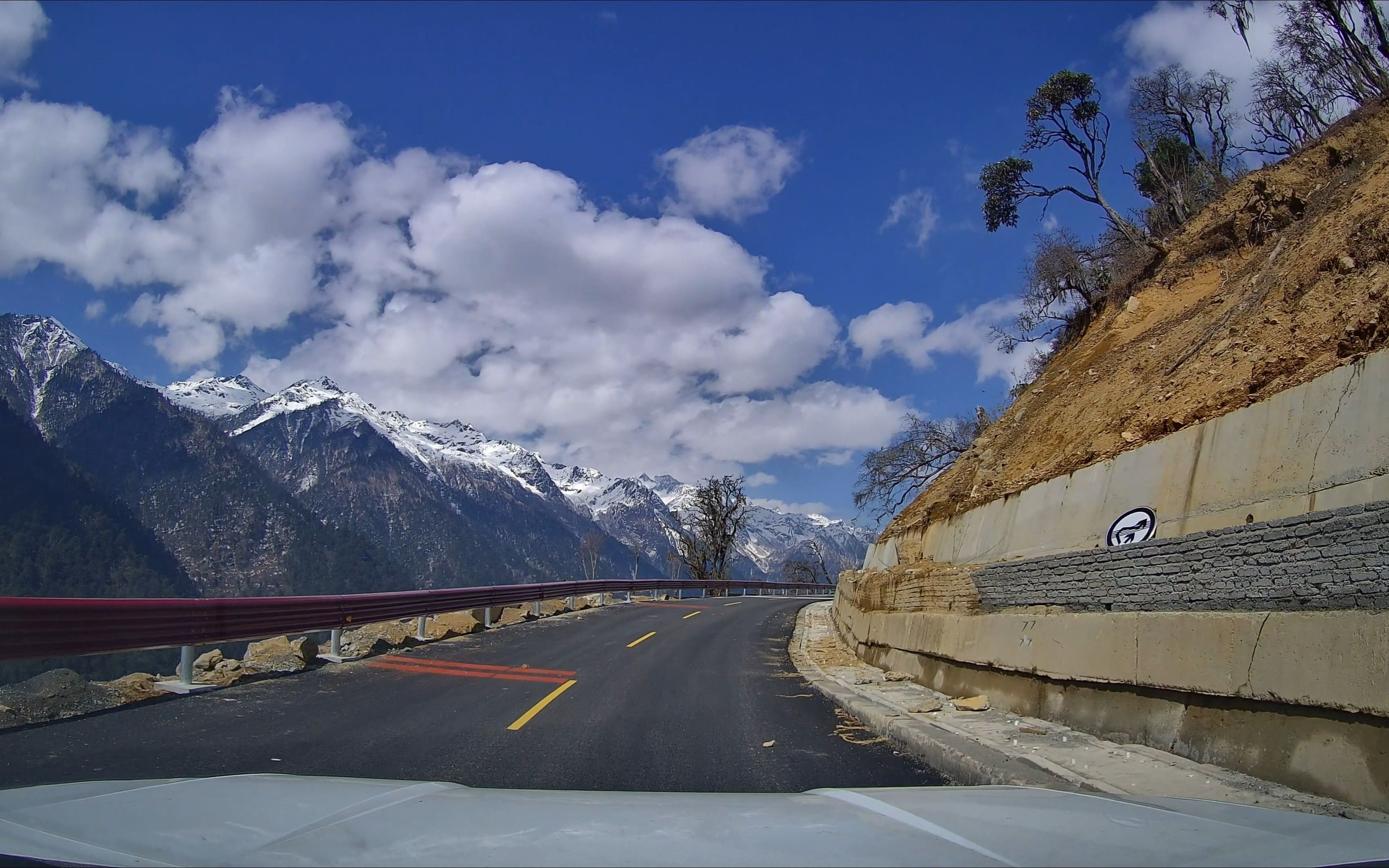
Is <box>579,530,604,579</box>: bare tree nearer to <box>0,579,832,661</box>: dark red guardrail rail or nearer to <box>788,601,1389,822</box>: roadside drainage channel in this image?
<box>0,579,832,661</box>: dark red guardrail rail

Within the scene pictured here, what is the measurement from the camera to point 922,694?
10375 millimetres

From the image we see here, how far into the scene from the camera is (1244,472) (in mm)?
8312

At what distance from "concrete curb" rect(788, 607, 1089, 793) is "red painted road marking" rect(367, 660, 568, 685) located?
4.35 m

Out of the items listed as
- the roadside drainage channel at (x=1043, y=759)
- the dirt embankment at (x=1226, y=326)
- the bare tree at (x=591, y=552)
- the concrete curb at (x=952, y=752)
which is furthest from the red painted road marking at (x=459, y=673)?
the bare tree at (x=591, y=552)

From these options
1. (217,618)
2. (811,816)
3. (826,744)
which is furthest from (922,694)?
(217,618)

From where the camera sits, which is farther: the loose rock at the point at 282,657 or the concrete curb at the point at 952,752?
the loose rock at the point at 282,657

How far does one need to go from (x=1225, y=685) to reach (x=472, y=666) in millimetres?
11235

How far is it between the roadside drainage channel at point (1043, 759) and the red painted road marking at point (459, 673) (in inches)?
177

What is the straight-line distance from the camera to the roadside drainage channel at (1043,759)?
203 inches

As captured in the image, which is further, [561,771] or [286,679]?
[286,679]

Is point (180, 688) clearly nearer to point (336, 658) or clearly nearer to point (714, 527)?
point (336, 658)

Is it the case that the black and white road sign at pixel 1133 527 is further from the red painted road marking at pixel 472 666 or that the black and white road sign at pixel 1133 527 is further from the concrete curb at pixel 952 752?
the red painted road marking at pixel 472 666

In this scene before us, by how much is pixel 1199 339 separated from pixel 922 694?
7782mm

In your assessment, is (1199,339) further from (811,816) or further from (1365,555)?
(811,816)
